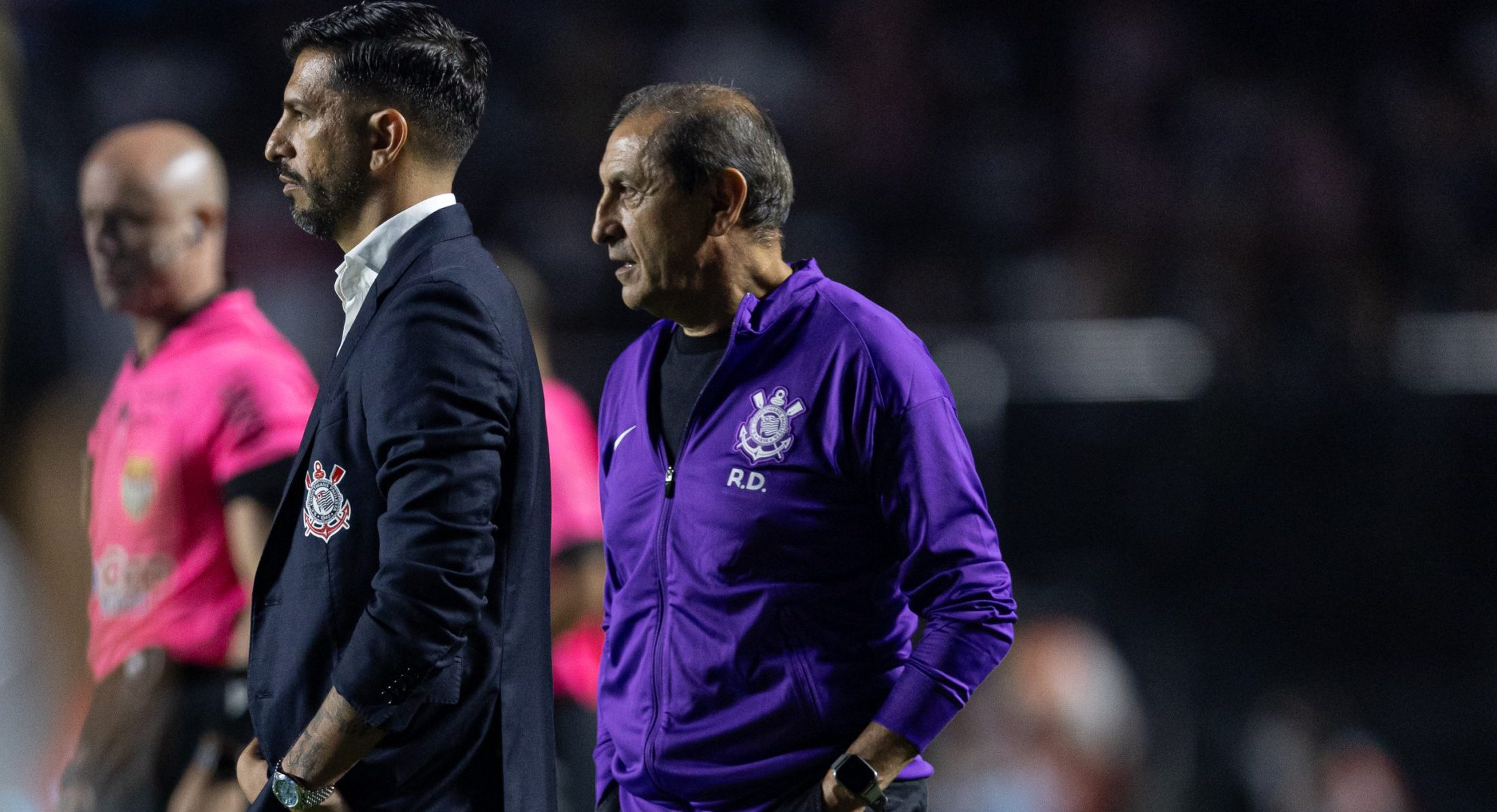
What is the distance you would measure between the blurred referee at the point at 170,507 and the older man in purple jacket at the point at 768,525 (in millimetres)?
1024

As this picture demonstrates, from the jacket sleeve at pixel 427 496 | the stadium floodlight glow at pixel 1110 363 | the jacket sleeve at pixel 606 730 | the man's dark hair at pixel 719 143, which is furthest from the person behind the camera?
the stadium floodlight glow at pixel 1110 363

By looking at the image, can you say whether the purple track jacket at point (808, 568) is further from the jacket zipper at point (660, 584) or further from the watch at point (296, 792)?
the watch at point (296, 792)

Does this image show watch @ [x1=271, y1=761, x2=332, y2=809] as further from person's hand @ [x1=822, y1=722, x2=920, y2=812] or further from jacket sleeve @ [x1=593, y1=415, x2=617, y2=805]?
person's hand @ [x1=822, y1=722, x2=920, y2=812]

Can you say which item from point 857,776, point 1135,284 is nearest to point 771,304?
point 857,776

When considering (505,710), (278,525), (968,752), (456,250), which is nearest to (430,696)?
(505,710)

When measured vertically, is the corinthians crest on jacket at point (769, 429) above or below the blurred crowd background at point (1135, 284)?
above

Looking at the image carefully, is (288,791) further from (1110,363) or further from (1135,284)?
(1135,284)

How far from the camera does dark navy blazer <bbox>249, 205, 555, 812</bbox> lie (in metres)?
2.19

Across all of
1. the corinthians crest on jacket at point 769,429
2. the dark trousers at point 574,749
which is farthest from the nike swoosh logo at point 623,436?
the dark trousers at point 574,749

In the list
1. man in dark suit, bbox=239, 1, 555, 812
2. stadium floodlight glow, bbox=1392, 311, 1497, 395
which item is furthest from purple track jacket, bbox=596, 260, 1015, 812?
stadium floodlight glow, bbox=1392, 311, 1497, 395

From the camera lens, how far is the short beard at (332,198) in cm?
244

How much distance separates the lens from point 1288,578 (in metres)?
6.77

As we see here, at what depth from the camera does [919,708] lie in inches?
96.0

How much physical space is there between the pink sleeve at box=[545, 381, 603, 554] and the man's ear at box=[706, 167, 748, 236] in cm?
167
